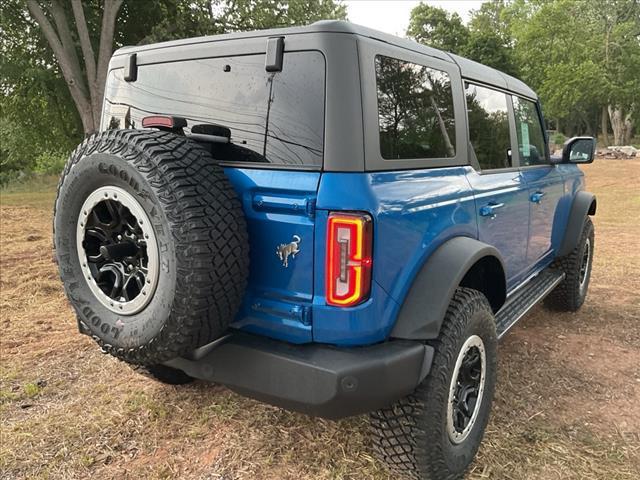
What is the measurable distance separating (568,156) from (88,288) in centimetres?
363

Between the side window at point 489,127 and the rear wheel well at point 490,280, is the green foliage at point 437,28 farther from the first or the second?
the rear wheel well at point 490,280

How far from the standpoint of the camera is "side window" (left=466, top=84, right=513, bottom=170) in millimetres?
2854

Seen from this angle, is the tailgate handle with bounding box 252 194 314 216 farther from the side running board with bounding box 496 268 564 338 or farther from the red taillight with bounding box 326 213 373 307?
the side running board with bounding box 496 268 564 338

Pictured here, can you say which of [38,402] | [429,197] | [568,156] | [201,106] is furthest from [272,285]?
[568,156]

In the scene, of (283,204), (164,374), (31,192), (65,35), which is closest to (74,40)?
(65,35)

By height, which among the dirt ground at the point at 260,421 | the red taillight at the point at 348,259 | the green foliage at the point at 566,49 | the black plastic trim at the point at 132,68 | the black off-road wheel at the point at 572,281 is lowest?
the dirt ground at the point at 260,421

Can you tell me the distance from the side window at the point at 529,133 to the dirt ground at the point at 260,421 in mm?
1396

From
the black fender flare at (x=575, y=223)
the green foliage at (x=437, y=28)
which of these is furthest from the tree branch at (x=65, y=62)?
the green foliage at (x=437, y=28)

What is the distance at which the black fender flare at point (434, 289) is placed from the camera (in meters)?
2.05

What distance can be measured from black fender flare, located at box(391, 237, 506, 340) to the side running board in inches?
30.6

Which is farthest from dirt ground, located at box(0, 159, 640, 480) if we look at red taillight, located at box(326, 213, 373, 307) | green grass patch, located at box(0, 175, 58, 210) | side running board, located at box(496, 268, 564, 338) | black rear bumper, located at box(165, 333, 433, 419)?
green grass patch, located at box(0, 175, 58, 210)

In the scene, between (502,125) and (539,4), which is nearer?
(502,125)

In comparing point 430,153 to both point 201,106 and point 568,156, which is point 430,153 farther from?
point 568,156

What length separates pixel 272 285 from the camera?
207 centimetres
